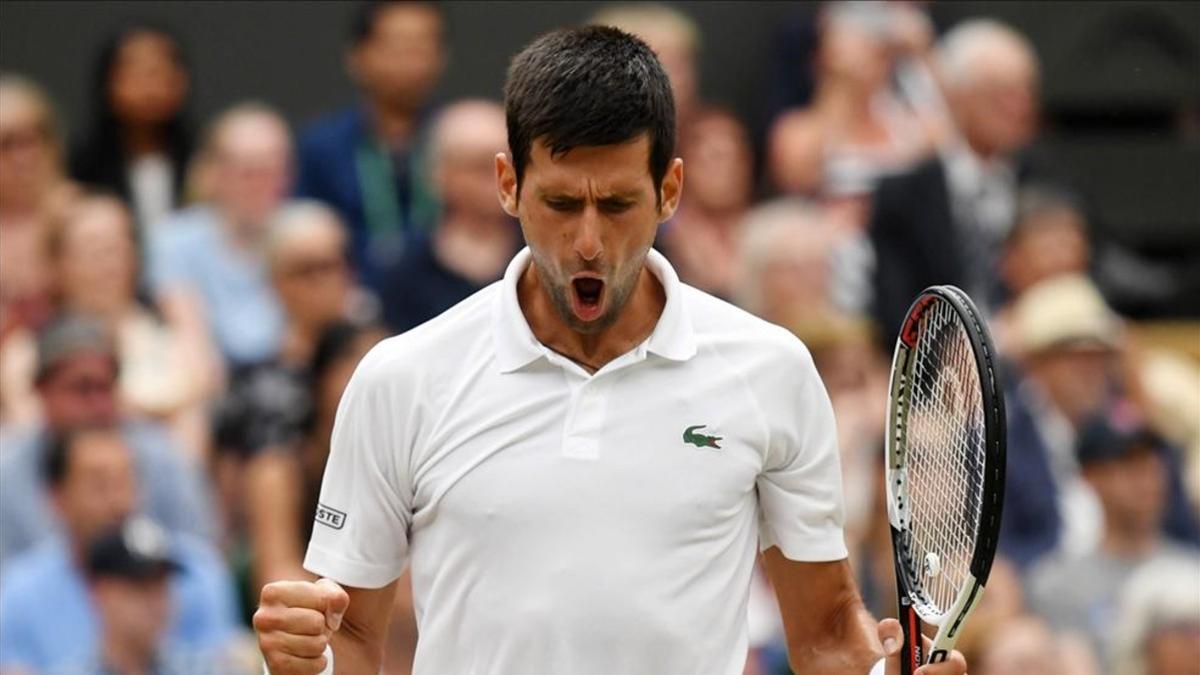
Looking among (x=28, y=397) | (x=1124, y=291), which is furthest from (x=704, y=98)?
(x=28, y=397)

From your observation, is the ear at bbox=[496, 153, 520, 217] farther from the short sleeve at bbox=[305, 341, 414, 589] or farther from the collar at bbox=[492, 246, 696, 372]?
the short sleeve at bbox=[305, 341, 414, 589]

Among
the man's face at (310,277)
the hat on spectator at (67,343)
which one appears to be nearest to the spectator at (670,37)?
the man's face at (310,277)

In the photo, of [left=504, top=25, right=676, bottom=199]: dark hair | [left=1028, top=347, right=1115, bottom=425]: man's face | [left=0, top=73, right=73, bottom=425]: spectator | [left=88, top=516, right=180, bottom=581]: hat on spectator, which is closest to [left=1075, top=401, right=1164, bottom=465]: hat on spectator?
[left=1028, top=347, right=1115, bottom=425]: man's face

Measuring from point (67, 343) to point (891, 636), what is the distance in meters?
3.95

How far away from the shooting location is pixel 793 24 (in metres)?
8.72

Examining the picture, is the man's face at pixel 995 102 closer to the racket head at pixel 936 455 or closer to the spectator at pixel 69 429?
the spectator at pixel 69 429

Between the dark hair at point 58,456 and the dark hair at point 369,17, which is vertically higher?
the dark hair at point 369,17

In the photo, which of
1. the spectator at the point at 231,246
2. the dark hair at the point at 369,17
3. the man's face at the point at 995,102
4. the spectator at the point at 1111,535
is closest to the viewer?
the spectator at the point at 1111,535

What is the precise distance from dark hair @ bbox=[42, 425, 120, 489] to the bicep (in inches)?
136

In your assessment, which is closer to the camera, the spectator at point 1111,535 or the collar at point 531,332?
the collar at point 531,332

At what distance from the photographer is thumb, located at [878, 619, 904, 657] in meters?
3.45

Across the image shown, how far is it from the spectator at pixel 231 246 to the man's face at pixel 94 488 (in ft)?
2.59

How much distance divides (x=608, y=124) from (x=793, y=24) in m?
5.51

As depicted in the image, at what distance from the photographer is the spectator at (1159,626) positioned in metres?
6.69
